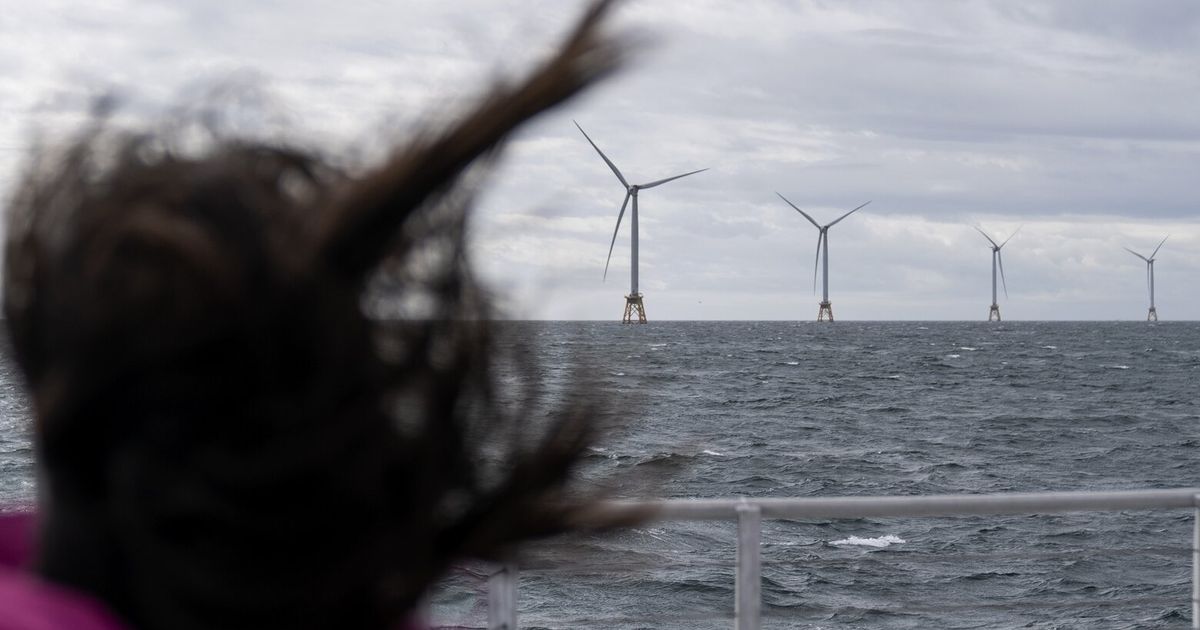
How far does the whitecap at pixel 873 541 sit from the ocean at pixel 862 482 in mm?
87

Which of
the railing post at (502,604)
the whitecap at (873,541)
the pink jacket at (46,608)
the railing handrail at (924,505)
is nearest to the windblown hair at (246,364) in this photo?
the pink jacket at (46,608)

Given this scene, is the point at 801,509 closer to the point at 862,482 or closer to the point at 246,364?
the point at 246,364

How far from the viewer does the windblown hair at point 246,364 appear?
34.4 inches

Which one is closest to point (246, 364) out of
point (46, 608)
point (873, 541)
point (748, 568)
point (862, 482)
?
point (46, 608)

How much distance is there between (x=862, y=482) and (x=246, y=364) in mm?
30174

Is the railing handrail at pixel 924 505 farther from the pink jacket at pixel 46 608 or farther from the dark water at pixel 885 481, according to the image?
the pink jacket at pixel 46 608

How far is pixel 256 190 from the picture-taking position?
3.06ft

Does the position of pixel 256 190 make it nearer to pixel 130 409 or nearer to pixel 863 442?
pixel 130 409

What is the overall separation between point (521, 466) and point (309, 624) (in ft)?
0.78

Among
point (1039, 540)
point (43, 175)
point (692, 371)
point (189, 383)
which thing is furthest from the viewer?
point (692, 371)

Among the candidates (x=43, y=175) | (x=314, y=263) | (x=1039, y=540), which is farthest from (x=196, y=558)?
(x=1039, y=540)

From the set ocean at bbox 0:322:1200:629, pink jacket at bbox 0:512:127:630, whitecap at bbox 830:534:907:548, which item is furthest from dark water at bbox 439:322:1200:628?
pink jacket at bbox 0:512:127:630

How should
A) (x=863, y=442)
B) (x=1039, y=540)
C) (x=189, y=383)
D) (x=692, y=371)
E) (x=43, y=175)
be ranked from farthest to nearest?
(x=692, y=371), (x=863, y=442), (x=1039, y=540), (x=43, y=175), (x=189, y=383)

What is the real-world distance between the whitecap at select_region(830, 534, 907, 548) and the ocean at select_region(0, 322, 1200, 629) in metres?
0.09
